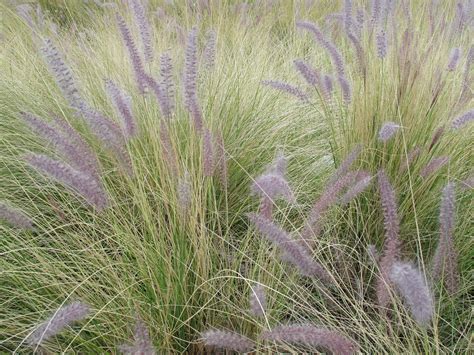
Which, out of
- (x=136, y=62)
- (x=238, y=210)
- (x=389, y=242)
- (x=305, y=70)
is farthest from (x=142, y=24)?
(x=389, y=242)

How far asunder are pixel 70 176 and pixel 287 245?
520mm

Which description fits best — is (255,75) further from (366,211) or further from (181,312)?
(181,312)

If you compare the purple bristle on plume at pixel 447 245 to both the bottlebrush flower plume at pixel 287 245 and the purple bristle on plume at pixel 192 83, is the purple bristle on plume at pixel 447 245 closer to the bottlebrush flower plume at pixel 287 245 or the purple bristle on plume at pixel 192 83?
the bottlebrush flower plume at pixel 287 245

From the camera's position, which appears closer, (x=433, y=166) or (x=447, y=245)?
(x=447, y=245)

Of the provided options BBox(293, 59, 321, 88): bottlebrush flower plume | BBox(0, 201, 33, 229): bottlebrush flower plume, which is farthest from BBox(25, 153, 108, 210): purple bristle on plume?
BBox(293, 59, 321, 88): bottlebrush flower plume

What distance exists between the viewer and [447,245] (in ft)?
4.05

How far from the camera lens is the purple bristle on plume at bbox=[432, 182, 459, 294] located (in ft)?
3.81

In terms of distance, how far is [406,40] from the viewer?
2.01 m

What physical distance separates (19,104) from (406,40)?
6.03ft

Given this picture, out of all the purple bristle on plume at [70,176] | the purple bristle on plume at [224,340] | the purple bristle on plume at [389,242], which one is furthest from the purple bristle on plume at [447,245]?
the purple bristle on plume at [70,176]

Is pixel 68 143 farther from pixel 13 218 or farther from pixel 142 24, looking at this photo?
pixel 142 24

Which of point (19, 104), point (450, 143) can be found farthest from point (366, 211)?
point (19, 104)

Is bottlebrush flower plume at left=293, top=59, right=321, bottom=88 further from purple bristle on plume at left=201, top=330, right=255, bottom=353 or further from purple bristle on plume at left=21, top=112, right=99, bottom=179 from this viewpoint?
purple bristle on plume at left=201, top=330, right=255, bottom=353

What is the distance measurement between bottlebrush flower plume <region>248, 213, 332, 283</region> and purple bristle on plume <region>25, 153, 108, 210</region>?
0.38 m
